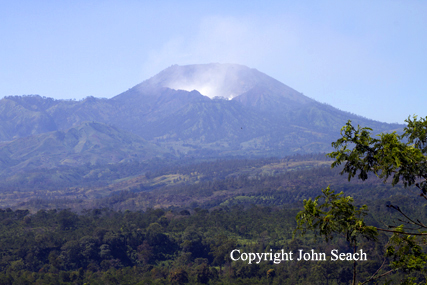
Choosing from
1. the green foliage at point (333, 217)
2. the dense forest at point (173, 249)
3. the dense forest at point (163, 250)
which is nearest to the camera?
the green foliage at point (333, 217)

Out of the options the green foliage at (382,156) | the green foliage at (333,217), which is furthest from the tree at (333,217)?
the green foliage at (382,156)

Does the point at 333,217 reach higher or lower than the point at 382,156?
lower

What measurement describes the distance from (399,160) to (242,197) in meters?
174

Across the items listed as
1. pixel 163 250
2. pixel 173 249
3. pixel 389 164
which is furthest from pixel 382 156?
pixel 173 249

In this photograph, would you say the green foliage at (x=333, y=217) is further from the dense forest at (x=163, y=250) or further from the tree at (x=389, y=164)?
the dense forest at (x=163, y=250)

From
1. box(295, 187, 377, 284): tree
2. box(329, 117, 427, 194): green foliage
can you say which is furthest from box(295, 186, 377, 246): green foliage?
box(329, 117, 427, 194): green foliage

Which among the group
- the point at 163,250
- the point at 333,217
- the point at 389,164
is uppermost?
Answer: the point at 389,164

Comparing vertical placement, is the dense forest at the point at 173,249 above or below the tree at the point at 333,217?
below

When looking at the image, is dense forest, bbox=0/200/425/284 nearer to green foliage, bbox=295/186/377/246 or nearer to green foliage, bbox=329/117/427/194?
green foliage, bbox=295/186/377/246

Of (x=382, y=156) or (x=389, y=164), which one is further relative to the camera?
(x=382, y=156)

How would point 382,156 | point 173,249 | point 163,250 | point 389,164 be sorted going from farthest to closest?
point 173,249 → point 163,250 → point 382,156 → point 389,164

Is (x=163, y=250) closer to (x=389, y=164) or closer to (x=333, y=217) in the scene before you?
(x=333, y=217)

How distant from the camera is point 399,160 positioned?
11.0 meters

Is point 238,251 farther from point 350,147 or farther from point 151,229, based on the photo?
point 350,147
